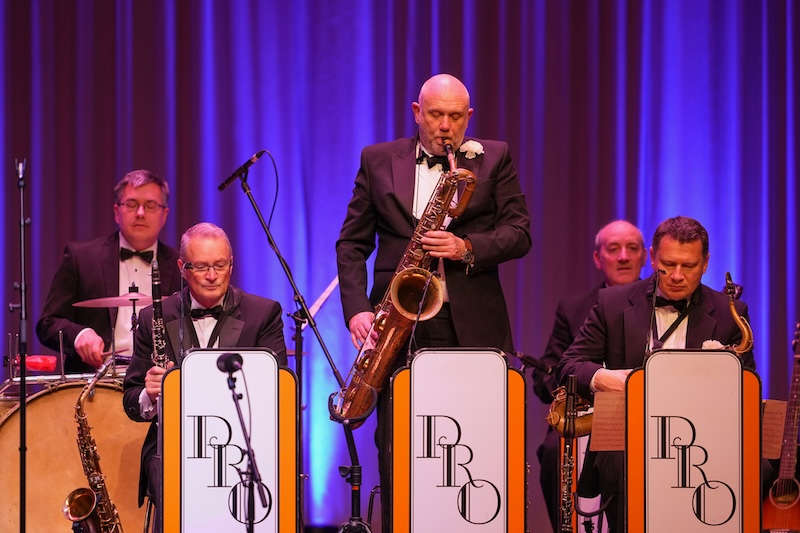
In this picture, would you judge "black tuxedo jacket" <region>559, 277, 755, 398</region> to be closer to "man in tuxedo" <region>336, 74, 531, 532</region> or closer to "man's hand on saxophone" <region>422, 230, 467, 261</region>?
"man in tuxedo" <region>336, 74, 531, 532</region>

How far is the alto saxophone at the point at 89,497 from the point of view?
4633 mm

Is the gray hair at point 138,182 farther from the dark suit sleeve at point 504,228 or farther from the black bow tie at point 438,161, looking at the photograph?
the dark suit sleeve at point 504,228

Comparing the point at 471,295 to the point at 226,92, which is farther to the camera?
the point at 226,92

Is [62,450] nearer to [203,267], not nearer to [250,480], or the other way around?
[203,267]

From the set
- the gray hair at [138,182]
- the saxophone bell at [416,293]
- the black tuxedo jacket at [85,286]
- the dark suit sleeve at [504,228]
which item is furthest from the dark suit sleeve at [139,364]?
the gray hair at [138,182]

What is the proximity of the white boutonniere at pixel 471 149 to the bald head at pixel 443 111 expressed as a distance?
26mm

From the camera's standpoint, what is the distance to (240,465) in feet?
11.4

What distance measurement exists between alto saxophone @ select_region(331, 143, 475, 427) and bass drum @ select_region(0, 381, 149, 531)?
134 cm

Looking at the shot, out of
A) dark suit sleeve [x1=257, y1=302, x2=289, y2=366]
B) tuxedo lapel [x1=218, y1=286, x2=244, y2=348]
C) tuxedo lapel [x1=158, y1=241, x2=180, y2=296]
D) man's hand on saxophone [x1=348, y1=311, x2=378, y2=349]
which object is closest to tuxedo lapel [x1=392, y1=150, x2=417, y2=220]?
man's hand on saxophone [x1=348, y1=311, x2=378, y2=349]

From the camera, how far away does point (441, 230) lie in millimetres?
4320

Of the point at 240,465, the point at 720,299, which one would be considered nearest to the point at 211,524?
the point at 240,465

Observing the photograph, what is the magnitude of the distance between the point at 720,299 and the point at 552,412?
847mm

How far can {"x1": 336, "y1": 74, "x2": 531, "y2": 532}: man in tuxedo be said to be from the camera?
4.36 metres

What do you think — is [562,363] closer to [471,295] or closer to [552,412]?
[552,412]
